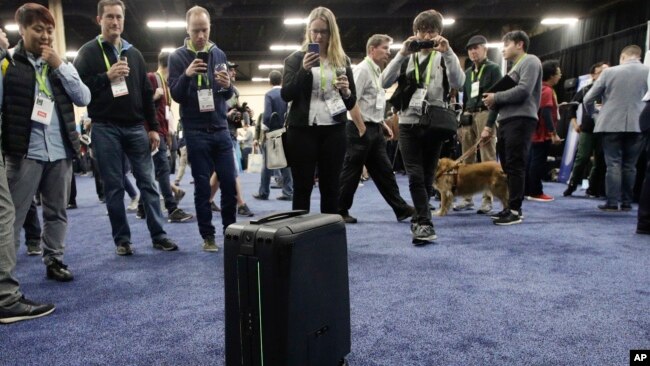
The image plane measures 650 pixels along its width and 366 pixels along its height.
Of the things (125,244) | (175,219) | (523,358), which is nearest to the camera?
(523,358)

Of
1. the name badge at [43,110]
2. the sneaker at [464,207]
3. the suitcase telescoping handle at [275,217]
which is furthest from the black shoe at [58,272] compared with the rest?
the sneaker at [464,207]

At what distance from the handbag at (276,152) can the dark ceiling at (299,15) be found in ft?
31.9

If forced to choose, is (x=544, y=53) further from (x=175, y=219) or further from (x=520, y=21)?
(x=175, y=219)

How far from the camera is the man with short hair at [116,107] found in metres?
2.70

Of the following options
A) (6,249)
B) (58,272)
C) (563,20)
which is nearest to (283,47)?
(563,20)

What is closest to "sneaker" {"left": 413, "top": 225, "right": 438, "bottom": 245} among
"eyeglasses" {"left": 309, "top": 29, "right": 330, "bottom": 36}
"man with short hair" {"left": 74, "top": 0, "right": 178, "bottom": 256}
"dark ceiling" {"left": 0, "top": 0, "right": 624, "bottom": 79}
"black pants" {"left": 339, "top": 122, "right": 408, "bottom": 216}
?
"black pants" {"left": 339, "top": 122, "right": 408, "bottom": 216}

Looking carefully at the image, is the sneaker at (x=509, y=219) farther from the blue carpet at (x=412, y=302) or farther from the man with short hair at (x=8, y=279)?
the man with short hair at (x=8, y=279)

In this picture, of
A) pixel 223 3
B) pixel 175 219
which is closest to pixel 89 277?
pixel 175 219

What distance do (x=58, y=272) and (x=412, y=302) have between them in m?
1.86

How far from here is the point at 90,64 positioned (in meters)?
2.72

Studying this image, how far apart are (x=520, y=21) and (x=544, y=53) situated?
132cm

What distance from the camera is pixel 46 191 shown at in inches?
94.1

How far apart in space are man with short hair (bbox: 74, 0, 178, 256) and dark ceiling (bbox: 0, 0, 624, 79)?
9.16 metres

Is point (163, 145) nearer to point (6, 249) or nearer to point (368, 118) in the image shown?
point (368, 118)
